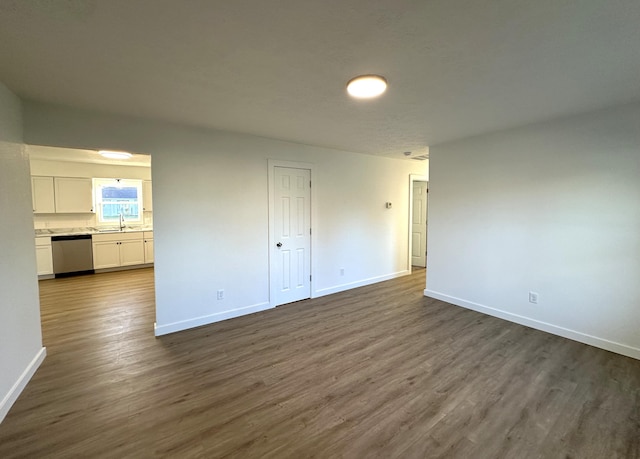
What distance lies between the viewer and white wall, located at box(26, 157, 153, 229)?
5.66m

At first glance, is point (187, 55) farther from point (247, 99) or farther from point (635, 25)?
point (635, 25)

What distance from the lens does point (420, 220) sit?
680 cm

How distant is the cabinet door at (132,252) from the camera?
6215 millimetres

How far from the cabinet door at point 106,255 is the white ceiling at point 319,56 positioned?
14.4 feet

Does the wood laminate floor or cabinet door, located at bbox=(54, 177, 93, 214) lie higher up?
cabinet door, located at bbox=(54, 177, 93, 214)

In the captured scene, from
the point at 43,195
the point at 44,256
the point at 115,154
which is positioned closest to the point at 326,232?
the point at 115,154

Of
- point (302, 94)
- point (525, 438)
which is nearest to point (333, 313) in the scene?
point (525, 438)

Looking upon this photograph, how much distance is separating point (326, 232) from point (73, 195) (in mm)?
5617

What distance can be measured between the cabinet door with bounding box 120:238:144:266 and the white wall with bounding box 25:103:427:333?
3971 millimetres

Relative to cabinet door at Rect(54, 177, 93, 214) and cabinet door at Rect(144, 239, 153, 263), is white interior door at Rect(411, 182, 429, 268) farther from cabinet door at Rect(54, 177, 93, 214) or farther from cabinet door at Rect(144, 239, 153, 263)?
cabinet door at Rect(54, 177, 93, 214)

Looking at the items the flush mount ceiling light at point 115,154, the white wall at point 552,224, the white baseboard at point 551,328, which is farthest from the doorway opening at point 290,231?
the white baseboard at point 551,328

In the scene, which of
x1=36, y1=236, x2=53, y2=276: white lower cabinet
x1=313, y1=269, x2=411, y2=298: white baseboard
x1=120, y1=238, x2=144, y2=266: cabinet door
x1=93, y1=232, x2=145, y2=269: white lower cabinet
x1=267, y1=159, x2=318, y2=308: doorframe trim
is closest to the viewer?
x1=267, y1=159, x2=318, y2=308: doorframe trim

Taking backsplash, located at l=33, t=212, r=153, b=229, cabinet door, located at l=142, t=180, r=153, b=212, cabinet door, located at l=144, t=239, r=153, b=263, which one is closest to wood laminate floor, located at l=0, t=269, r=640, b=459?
cabinet door, located at l=144, t=239, r=153, b=263

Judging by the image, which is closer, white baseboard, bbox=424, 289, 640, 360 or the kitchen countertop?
white baseboard, bbox=424, 289, 640, 360
